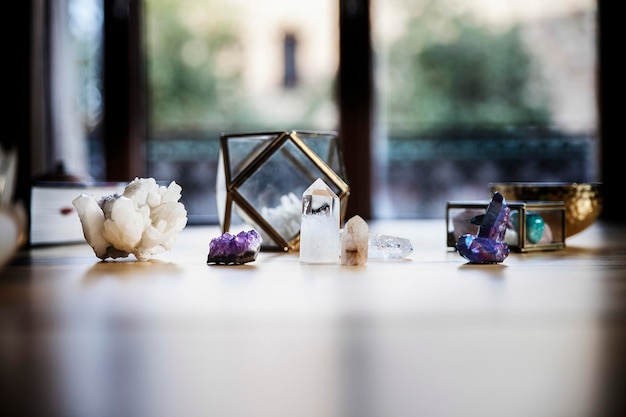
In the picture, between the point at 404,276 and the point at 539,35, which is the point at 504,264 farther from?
the point at 539,35

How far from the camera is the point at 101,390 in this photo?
0.42 meters

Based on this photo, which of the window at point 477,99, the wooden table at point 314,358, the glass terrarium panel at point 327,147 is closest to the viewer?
the wooden table at point 314,358

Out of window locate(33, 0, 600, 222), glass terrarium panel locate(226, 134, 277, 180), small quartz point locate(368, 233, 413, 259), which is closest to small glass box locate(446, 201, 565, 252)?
small quartz point locate(368, 233, 413, 259)

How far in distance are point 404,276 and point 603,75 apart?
94.7 inches

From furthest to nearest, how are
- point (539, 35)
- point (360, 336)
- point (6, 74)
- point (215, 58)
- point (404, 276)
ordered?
point (215, 58) → point (539, 35) → point (6, 74) → point (404, 276) → point (360, 336)

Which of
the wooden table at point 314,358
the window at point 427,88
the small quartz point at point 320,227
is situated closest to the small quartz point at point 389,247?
the small quartz point at point 320,227

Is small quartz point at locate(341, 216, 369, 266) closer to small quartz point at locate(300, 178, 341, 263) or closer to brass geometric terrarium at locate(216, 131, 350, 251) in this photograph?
small quartz point at locate(300, 178, 341, 263)

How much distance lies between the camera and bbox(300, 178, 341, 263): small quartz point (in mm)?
718

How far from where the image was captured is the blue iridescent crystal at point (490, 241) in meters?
0.70

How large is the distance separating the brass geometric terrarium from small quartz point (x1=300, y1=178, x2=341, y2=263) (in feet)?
0.51

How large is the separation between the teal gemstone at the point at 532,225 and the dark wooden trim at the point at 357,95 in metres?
1.81

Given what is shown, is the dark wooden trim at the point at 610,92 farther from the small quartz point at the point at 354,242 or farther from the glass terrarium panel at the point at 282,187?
the small quartz point at the point at 354,242

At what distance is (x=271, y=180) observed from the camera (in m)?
0.89

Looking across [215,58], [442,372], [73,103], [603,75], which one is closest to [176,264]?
[442,372]
